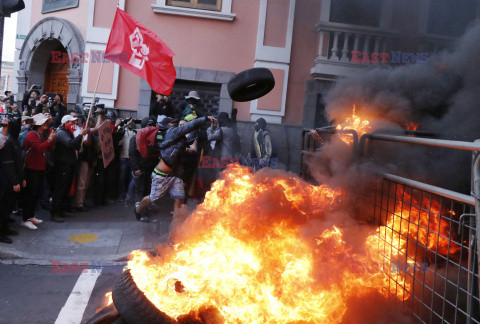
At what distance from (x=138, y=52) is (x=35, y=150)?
2.48 m

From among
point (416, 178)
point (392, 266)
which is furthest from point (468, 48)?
point (392, 266)

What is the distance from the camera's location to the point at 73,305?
449 cm

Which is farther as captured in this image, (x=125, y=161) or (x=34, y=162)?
(x=125, y=161)

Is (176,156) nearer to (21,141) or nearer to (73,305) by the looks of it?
(21,141)

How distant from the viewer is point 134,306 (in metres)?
2.92

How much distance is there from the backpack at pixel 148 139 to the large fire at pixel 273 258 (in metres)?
4.59

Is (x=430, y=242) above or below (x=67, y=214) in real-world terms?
above

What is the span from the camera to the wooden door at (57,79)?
1300 centimetres

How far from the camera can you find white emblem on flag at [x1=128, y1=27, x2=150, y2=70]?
25.3 ft

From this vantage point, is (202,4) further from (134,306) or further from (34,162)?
(134,306)

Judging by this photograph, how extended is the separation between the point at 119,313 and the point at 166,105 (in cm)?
762

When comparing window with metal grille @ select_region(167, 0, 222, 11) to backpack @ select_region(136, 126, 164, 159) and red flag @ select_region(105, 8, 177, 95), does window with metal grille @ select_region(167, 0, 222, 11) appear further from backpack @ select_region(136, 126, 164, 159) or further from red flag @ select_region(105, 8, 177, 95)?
backpack @ select_region(136, 126, 164, 159)

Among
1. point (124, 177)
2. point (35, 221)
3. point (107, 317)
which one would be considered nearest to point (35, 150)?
point (35, 221)

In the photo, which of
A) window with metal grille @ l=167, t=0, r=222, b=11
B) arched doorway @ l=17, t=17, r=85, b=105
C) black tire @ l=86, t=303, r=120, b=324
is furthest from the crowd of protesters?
black tire @ l=86, t=303, r=120, b=324
